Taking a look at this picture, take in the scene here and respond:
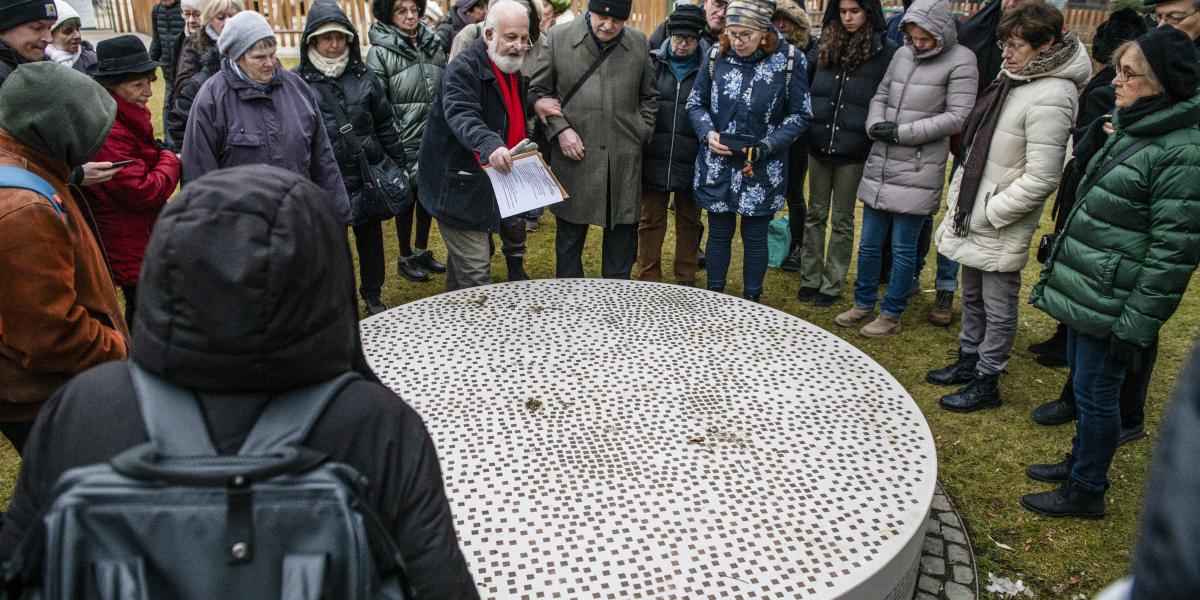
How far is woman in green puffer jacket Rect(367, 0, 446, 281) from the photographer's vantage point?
17.0ft

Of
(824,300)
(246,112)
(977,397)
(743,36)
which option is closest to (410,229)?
(246,112)

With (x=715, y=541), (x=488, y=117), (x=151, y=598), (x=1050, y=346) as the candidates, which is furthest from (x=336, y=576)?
(x=1050, y=346)

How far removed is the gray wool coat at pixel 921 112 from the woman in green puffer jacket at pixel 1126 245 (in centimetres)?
126

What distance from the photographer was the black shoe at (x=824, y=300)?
5559 millimetres

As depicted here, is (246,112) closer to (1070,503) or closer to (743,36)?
(743,36)

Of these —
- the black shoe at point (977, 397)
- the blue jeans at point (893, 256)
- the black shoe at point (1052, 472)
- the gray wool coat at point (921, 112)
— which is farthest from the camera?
the blue jeans at point (893, 256)

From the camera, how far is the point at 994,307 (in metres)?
4.09

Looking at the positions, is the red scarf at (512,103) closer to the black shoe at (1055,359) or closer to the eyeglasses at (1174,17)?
the black shoe at (1055,359)

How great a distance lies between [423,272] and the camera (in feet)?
19.5

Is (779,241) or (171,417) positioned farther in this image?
(779,241)

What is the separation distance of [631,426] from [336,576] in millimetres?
1944

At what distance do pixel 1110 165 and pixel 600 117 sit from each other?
2.61 m

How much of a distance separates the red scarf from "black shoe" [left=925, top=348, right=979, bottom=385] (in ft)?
8.75

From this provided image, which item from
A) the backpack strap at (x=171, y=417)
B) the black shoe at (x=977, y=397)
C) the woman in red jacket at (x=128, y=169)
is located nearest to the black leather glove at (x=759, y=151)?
the black shoe at (x=977, y=397)
